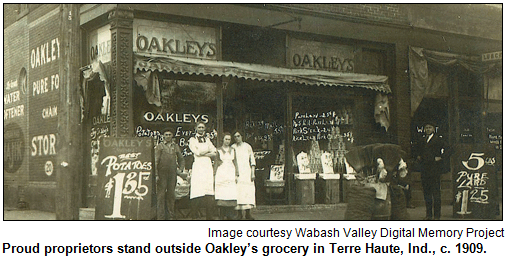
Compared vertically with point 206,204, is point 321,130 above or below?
above

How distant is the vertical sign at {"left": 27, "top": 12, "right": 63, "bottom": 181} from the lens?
12987 millimetres

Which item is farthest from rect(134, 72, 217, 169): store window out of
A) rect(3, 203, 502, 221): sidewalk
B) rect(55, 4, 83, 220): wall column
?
rect(55, 4, 83, 220): wall column

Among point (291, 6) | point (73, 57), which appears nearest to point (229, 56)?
point (291, 6)

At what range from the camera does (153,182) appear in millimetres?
9062

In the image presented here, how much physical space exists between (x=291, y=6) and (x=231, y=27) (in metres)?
1.28

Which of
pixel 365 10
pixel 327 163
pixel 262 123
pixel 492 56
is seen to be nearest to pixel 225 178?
pixel 262 123

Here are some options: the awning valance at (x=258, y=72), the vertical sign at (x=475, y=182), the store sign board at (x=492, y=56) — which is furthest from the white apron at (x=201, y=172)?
the store sign board at (x=492, y=56)

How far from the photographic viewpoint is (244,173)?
10.7 metres

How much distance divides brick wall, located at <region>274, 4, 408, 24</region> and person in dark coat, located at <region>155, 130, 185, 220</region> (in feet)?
13.1

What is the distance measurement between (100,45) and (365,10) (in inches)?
218

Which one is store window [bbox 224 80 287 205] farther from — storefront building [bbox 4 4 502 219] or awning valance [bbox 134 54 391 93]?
awning valance [bbox 134 54 391 93]

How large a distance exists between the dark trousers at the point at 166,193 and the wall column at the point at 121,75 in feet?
3.83

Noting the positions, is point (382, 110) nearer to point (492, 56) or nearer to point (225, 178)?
point (492, 56)

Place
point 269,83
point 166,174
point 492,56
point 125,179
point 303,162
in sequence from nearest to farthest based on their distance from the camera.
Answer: point 125,179 → point 166,174 → point 269,83 → point 303,162 → point 492,56
